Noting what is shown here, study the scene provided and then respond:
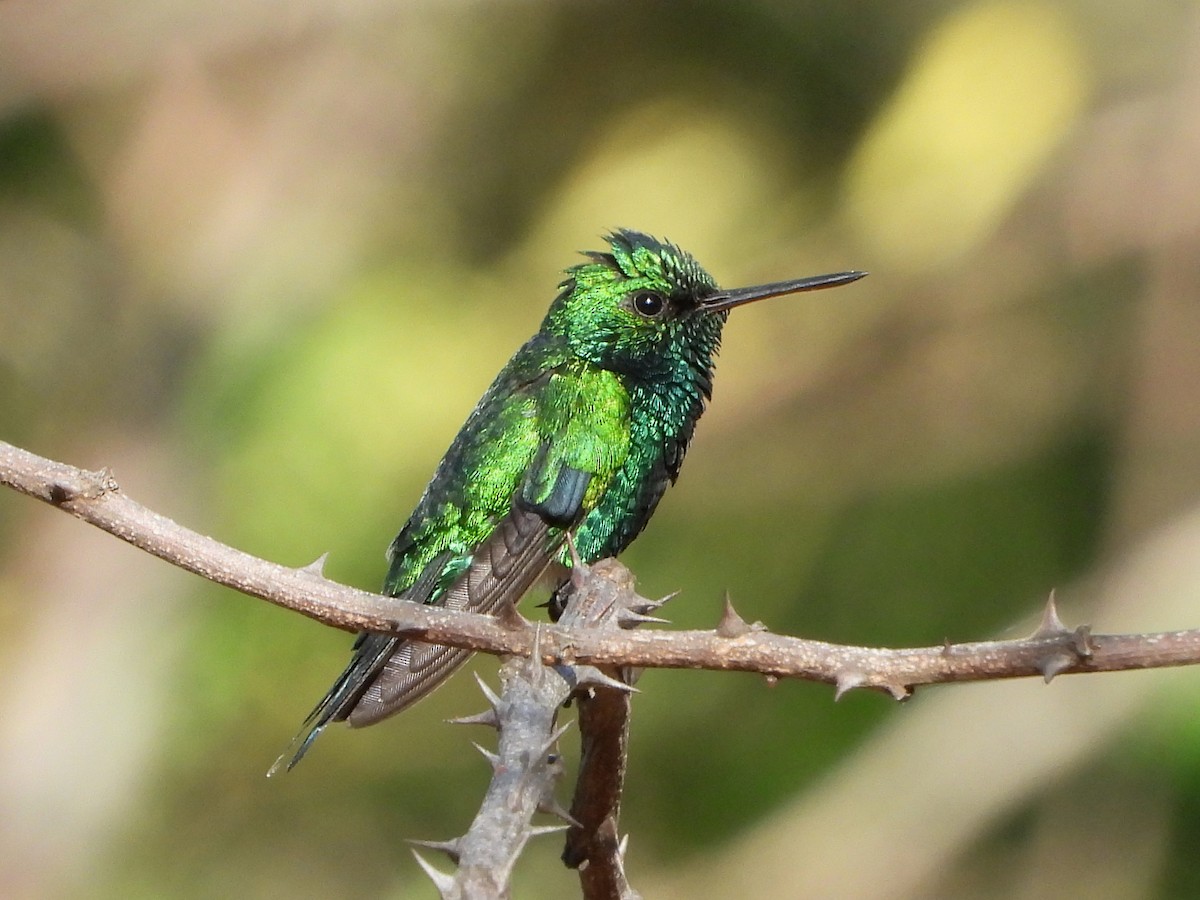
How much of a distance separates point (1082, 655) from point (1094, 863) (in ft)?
15.7

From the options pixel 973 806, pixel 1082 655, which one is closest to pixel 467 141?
pixel 973 806

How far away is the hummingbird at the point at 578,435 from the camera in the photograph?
400 cm

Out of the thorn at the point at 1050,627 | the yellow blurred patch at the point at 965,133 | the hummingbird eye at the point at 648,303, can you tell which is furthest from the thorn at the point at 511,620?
the yellow blurred patch at the point at 965,133

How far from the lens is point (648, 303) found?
171 inches

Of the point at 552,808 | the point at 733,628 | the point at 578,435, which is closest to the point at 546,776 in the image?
the point at 552,808

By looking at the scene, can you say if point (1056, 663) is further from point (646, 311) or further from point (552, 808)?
point (646, 311)

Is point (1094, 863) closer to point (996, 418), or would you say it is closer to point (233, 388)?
point (996, 418)

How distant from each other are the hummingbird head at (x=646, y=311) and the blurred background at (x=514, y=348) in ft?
8.74

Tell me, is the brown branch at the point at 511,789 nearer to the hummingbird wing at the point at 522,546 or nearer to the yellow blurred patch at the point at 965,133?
the hummingbird wing at the point at 522,546

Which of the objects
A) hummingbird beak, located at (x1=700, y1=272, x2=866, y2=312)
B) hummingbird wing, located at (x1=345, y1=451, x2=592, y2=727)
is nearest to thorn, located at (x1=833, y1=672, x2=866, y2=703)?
hummingbird wing, located at (x1=345, y1=451, x2=592, y2=727)

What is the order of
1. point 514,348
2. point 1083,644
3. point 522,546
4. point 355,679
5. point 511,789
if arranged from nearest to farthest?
point 1083,644 < point 511,789 < point 355,679 < point 522,546 < point 514,348

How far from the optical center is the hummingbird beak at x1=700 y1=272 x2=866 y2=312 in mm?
4120

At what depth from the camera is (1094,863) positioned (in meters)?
6.04

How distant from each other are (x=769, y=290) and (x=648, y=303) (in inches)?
14.4
